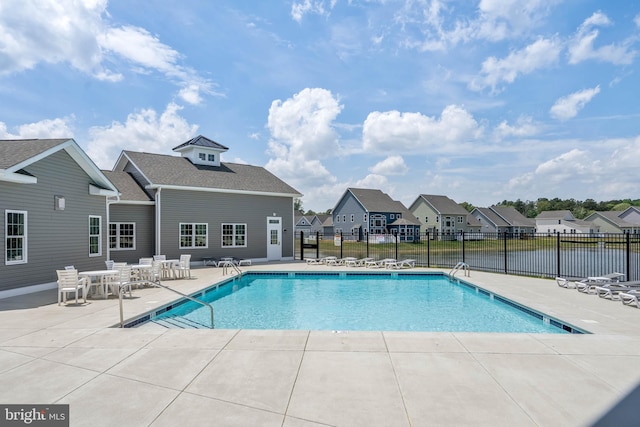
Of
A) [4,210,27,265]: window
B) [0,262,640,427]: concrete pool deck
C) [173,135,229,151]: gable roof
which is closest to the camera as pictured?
[0,262,640,427]: concrete pool deck

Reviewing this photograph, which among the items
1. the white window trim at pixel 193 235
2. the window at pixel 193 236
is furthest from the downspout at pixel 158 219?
the window at pixel 193 236

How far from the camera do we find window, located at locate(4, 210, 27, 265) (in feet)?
32.2

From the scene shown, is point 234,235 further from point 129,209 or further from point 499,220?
point 499,220

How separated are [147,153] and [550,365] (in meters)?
19.9

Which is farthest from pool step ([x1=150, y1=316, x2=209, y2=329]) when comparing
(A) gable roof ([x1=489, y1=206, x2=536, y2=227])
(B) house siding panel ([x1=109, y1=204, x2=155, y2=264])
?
(A) gable roof ([x1=489, y1=206, x2=536, y2=227])

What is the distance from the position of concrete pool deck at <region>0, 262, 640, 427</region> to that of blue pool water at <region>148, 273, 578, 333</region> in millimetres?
2034

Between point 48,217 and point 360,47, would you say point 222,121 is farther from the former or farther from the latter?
point 48,217

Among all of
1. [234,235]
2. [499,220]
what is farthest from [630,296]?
[499,220]

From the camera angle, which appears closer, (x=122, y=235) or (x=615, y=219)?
(x=122, y=235)

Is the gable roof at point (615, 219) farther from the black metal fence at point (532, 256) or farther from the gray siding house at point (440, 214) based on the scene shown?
the black metal fence at point (532, 256)

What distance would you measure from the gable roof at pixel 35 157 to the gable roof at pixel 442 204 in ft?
155

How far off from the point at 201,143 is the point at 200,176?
8.74 feet

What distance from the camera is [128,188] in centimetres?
1748

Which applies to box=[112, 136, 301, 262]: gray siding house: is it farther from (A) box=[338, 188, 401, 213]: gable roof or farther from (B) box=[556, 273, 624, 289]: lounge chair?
(A) box=[338, 188, 401, 213]: gable roof
